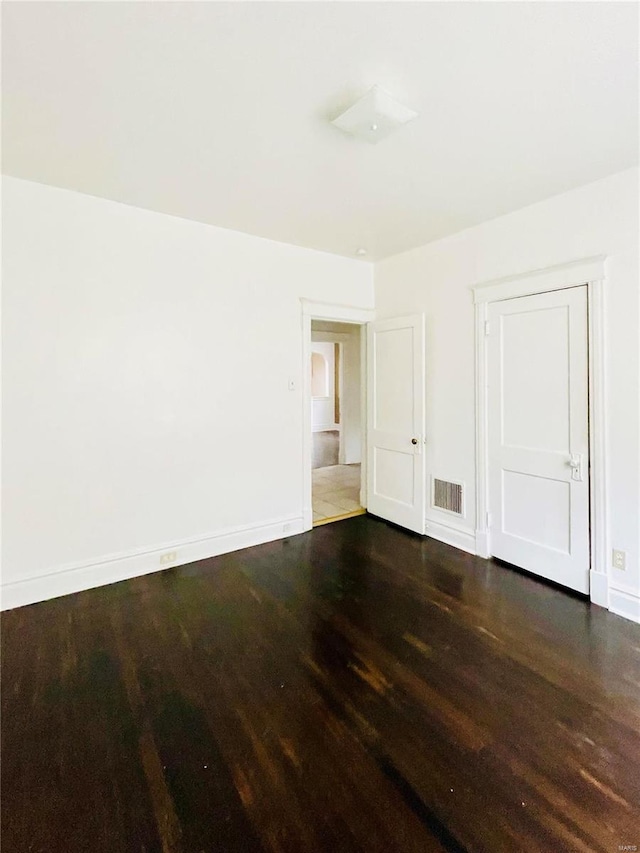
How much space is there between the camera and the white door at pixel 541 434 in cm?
267

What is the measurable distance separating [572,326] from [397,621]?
7.46ft

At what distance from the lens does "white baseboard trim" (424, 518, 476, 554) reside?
340 cm

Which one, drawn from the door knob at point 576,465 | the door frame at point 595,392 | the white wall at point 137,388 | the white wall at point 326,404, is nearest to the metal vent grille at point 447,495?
the door knob at point 576,465

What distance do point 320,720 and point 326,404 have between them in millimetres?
9563

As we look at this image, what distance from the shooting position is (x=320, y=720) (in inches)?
66.9

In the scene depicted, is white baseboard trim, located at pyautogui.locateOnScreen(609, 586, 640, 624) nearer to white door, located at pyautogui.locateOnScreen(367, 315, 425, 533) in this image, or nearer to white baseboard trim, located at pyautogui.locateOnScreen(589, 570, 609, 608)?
white baseboard trim, located at pyautogui.locateOnScreen(589, 570, 609, 608)

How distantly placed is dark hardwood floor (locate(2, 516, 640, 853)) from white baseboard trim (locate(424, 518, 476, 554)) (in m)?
0.57

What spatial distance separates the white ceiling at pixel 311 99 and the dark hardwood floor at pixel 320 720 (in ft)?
9.02

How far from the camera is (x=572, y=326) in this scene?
2664 millimetres

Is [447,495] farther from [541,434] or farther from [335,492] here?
[335,492]

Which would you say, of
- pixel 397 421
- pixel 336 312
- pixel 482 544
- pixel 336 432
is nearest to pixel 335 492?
pixel 397 421

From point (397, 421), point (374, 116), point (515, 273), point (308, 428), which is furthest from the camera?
point (397, 421)

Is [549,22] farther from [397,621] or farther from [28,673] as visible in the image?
[28,673]

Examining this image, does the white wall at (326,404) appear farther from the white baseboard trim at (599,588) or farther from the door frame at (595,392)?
the white baseboard trim at (599,588)
